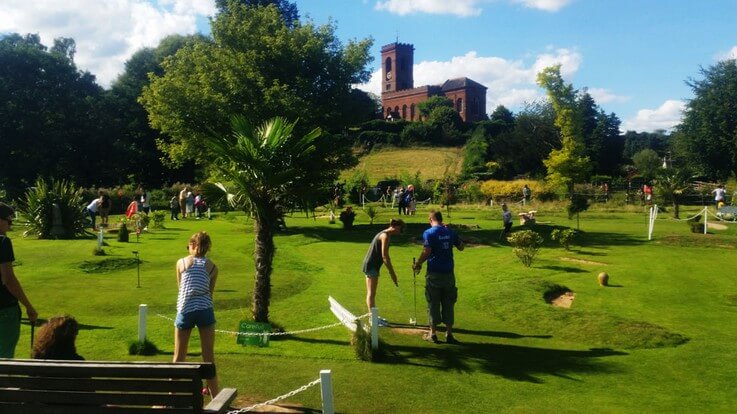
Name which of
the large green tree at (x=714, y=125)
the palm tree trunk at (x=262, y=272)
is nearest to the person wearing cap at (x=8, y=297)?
the palm tree trunk at (x=262, y=272)

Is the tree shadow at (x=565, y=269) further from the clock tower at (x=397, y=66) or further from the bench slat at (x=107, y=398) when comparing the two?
the clock tower at (x=397, y=66)

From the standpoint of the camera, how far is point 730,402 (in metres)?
7.85

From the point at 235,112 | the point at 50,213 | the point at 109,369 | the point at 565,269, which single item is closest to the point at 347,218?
the point at 235,112

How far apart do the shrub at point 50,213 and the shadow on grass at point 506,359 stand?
20.7 m

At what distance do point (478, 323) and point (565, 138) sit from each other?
45621mm

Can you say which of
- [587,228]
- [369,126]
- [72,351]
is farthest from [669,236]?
[369,126]

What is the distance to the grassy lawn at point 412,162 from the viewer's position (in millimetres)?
79375

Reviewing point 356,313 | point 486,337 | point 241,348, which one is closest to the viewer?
point 241,348

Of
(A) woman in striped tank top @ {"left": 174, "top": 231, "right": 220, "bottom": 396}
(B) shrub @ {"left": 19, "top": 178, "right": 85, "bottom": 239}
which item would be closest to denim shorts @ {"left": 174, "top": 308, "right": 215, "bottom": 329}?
(A) woman in striped tank top @ {"left": 174, "top": 231, "right": 220, "bottom": 396}

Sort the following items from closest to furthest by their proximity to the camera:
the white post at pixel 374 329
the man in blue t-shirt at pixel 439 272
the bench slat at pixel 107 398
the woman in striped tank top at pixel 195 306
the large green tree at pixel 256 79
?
the bench slat at pixel 107 398, the woman in striped tank top at pixel 195 306, the white post at pixel 374 329, the man in blue t-shirt at pixel 439 272, the large green tree at pixel 256 79

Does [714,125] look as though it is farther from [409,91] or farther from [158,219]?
[409,91]

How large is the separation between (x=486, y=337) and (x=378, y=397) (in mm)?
3958

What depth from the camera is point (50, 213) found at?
2580cm

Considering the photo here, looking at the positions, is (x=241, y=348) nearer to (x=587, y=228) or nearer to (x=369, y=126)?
(x=587, y=228)
